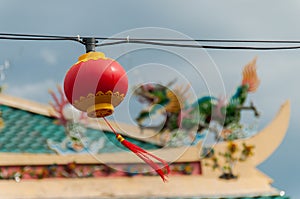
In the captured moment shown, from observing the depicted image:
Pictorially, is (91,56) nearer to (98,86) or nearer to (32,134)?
(98,86)

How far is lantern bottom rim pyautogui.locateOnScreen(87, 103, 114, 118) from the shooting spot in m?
4.21

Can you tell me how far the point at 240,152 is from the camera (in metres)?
9.59

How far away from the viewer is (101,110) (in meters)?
4.24

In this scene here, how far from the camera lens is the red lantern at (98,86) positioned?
4.06 meters

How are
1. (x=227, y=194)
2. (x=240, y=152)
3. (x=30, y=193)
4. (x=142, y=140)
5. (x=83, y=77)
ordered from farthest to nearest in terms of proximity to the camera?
(x=142, y=140), (x=240, y=152), (x=227, y=194), (x=30, y=193), (x=83, y=77)

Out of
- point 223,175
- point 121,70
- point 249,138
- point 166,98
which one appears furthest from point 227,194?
point 121,70

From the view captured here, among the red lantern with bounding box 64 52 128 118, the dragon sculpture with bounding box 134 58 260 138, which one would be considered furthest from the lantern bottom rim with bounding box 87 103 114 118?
the dragon sculpture with bounding box 134 58 260 138

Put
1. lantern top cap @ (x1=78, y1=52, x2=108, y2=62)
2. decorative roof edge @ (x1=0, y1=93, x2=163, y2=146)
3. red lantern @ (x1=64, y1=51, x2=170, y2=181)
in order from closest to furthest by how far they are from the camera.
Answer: red lantern @ (x1=64, y1=51, x2=170, y2=181)
lantern top cap @ (x1=78, y1=52, x2=108, y2=62)
decorative roof edge @ (x1=0, y1=93, x2=163, y2=146)

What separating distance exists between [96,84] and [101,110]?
23 centimetres

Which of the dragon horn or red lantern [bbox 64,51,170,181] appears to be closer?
red lantern [bbox 64,51,170,181]

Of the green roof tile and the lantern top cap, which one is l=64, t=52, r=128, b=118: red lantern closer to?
the lantern top cap

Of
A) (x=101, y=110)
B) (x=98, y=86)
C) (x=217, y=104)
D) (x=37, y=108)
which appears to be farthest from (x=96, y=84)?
(x=37, y=108)

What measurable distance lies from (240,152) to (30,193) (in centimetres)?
349

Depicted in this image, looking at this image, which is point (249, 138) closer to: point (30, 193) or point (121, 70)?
point (30, 193)
